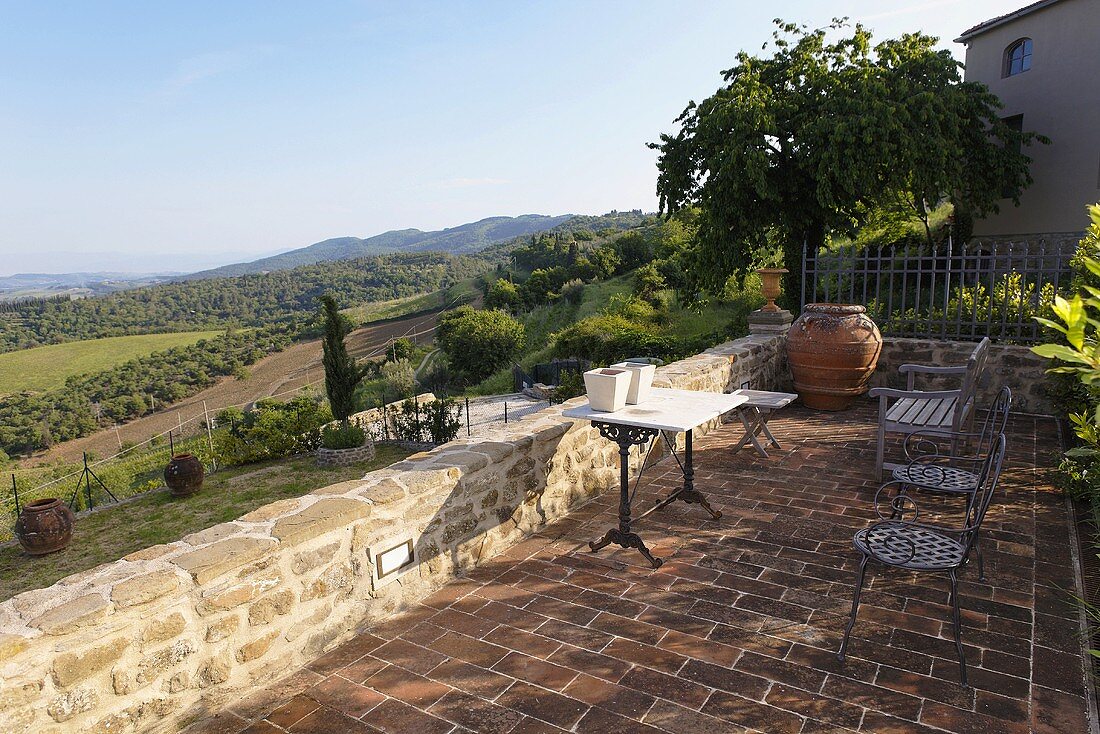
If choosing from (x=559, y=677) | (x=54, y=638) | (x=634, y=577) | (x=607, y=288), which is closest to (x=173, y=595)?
(x=54, y=638)

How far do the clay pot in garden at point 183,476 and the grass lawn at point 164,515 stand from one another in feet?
0.65

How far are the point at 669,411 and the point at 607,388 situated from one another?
0.36m

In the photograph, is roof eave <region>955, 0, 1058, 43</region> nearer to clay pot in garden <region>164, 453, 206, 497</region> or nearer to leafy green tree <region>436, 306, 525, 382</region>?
clay pot in garden <region>164, 453, 206, 497</region>

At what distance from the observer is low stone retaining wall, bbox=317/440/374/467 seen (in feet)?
50.3

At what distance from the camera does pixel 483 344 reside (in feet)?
112

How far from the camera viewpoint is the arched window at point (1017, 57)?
627 inches

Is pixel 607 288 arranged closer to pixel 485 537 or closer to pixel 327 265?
pixel 485 537

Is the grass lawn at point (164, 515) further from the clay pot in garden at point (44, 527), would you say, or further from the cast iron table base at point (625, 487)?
the cast iron table base at point (625, 487)

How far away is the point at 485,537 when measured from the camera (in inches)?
131

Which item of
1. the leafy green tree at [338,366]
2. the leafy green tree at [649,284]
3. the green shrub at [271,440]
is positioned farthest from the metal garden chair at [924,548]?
the leafy green tree at [649,284]

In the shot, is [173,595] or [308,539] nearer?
[173,595]

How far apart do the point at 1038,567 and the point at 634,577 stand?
1.97 m

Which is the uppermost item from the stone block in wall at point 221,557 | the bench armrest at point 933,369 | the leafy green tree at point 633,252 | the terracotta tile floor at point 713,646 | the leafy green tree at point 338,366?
the leafy green tree at point 633,252

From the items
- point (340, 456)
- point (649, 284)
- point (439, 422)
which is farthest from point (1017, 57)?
point (340, 456)
